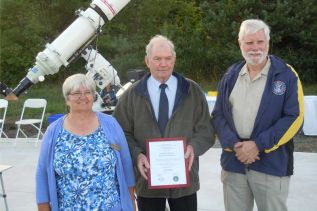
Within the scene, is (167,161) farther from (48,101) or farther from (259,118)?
(48,101)

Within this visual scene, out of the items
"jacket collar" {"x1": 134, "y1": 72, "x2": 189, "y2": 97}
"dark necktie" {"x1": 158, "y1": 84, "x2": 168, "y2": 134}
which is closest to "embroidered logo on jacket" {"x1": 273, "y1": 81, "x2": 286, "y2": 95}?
"jacket collar" {"x1": 134, "y1": 72, "x2": 189, "y2": 97}

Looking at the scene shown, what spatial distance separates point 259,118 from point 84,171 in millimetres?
1045

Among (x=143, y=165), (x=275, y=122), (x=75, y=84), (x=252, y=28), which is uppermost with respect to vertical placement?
(x=252, y=28)

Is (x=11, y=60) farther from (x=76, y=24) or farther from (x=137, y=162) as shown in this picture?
(x=137, y=162)

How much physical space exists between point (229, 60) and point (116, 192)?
32.9ft

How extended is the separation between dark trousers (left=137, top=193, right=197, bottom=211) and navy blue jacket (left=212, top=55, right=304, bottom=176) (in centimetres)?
39

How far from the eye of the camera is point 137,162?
99.5 inches

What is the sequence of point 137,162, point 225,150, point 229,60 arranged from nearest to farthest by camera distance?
point 137,162
point 225,150
point 229,60

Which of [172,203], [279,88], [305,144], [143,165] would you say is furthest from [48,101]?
[279,88]

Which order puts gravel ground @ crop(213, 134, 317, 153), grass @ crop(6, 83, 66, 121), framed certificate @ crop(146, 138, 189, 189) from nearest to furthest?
framed certificate @ crop(146, 138, 189, 189) → gravel ground @ crop(213, 134, 317, 153) → grass @ crop(6, 83, 66, 121)

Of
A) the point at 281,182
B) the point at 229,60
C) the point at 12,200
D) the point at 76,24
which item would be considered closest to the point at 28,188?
the point at 12,200

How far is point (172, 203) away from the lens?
2682mm

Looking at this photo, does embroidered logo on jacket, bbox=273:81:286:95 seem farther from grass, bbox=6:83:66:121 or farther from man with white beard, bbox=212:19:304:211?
grass, bbox=6:83:66:121

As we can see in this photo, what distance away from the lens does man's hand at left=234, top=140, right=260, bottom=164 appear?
2.52 m
